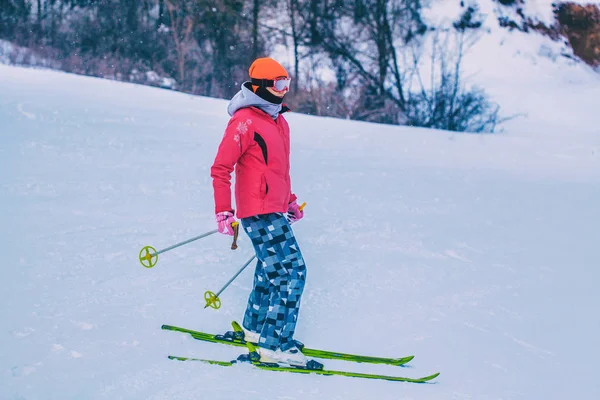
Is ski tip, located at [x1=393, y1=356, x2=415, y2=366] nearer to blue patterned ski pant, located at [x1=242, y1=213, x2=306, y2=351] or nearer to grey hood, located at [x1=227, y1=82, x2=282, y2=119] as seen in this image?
blue patterned ski pant, located at [x1=242, y1=213, x2=306, y2=351]

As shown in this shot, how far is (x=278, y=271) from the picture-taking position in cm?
348

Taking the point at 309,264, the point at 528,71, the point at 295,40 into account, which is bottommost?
the point at 309,264

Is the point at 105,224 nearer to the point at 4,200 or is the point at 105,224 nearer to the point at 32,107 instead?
the point at 4,200

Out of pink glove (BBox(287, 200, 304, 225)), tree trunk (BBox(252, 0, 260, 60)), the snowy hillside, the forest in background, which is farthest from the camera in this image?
tree trunk (BBox(252, 0, 260, 60))

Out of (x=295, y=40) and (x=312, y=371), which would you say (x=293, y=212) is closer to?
(x=312, y=371)

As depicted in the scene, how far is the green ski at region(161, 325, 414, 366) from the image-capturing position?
12.1ft

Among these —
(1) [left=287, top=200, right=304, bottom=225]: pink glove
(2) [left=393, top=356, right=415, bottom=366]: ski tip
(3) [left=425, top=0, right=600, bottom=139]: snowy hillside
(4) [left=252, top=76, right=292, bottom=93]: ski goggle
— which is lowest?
(2) [left=393, top=356, right=415, bottom=366]: ski tip

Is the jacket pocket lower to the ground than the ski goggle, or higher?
lower

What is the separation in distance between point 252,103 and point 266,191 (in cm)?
42

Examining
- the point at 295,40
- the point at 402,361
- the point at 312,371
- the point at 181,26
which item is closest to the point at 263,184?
the point at 312,371

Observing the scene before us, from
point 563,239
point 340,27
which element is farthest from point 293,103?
point 563,239

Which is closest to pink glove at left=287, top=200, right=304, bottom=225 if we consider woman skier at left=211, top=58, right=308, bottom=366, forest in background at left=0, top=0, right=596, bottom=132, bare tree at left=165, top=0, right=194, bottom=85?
woman skier at left=211, top=58, right=308, bottom=366

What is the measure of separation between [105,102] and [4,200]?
3.97 metres

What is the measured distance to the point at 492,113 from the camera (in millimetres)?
17922
